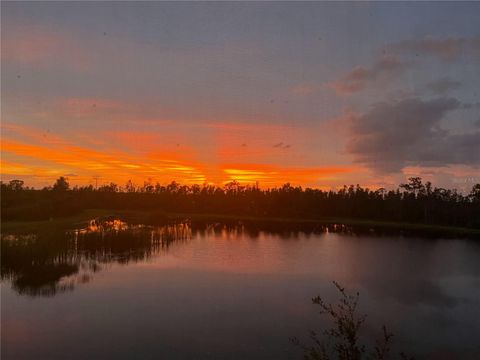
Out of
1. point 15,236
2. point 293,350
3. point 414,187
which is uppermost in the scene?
point 414,187

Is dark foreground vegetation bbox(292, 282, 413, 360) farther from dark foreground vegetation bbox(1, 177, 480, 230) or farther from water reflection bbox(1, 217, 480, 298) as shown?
dark foreground vegetation bbox(1, 177, 480, 230)

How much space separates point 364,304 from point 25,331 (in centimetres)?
1485

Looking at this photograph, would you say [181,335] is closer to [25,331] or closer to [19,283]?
[25,331]

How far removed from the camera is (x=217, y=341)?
16.0 m

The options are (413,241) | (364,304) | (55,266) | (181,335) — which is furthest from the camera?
(413,241)

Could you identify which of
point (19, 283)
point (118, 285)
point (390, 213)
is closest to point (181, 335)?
point (118, 285)

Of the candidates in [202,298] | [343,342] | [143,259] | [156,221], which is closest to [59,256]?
[143,259]

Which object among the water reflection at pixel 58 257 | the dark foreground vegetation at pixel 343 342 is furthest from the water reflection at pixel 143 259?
the dark foreground vegetation at pixel 343 342

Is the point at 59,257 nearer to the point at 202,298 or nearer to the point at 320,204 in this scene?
the point at 202,298

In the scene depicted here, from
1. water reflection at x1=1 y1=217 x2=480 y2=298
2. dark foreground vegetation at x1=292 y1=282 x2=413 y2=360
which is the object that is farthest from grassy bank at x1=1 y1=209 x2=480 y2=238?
dark foreground vegetation at x1=292 y1=282 x2=413 y2=360

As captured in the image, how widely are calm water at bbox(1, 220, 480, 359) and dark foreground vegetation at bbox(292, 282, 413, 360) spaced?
0.73 meters

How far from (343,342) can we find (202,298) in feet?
27.4

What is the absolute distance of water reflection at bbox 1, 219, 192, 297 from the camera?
22906 millimetres

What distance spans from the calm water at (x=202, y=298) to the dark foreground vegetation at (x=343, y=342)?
726mm
